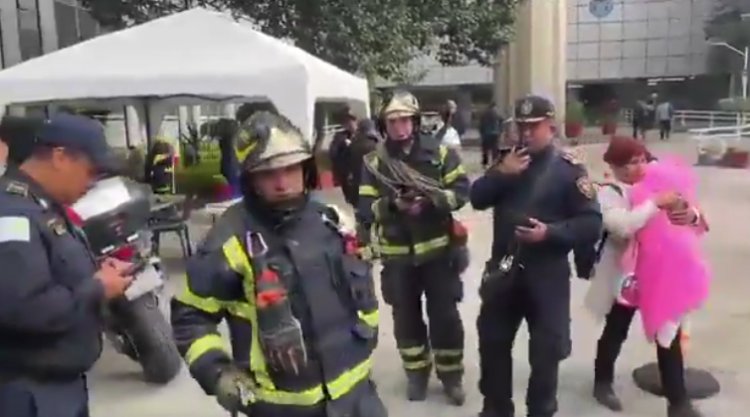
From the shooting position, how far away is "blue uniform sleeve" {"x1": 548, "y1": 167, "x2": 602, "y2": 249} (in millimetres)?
4262

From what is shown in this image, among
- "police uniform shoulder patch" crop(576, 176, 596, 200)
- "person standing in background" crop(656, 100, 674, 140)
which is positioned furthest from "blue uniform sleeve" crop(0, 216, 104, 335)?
"person standing in background" crop(656, 100, 674, 140)

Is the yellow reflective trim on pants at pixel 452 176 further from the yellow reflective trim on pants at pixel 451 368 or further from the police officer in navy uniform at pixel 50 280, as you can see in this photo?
the police officer in navy uniform at pixel 50 280

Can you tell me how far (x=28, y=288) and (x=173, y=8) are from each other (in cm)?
1398

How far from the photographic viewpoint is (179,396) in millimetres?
5625

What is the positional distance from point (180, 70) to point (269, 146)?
5887mm

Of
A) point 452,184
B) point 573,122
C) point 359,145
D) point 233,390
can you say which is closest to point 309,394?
point 233,390

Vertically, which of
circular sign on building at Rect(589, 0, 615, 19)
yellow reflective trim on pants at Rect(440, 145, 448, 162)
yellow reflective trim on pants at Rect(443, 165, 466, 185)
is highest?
circular sign on building at Rect(589, 0, 615, 19)

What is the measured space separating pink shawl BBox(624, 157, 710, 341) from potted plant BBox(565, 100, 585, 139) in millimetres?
30229

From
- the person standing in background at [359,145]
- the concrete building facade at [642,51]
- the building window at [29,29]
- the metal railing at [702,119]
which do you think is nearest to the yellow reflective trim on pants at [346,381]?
the person standing in background at [359,145]

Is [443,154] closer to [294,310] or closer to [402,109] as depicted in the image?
[402,109]

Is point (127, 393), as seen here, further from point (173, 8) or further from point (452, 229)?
point (173, 8)

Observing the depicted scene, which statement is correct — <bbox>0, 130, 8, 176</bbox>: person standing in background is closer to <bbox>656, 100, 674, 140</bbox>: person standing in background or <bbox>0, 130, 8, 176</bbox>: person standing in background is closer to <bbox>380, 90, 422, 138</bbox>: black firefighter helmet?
<bbox>380, 90, 422, 138</bbox>: black firefighter helmet

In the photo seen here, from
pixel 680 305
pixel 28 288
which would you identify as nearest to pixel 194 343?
pixel 28 288

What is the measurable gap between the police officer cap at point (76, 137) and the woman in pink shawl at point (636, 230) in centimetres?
281
